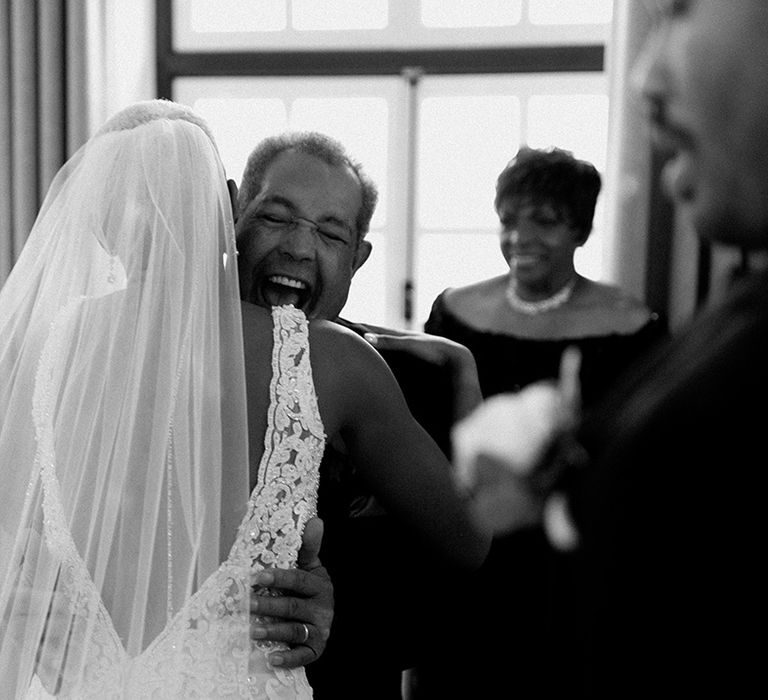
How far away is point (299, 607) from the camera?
1.42m

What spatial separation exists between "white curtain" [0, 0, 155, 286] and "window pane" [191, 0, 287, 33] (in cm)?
32

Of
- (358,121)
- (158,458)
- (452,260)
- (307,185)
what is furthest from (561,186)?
(358,121)

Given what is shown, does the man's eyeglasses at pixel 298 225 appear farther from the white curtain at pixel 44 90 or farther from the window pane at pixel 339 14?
the window pane at pixel 339 14

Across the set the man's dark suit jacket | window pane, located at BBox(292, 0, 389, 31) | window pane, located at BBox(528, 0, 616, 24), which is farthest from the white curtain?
the man's dark suit jacket

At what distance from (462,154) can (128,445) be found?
8.03ft

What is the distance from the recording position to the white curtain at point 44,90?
135 inches

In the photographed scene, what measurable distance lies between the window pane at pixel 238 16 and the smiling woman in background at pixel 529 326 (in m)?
2.00

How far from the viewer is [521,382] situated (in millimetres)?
1750

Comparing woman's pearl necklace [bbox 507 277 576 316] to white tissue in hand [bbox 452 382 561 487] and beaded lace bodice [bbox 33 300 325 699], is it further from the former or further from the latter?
white tissue in hand [bbox 452 382 561 487]

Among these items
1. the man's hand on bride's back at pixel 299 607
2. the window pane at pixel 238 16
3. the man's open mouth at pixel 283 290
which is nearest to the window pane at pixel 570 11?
the window pane at pixel 238 16

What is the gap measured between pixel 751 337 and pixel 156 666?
1.06 m

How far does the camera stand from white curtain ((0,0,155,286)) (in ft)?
11.3

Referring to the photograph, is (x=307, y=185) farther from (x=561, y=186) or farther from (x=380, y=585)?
(x=380, y=585)

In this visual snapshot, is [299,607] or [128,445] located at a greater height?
[128,445]
